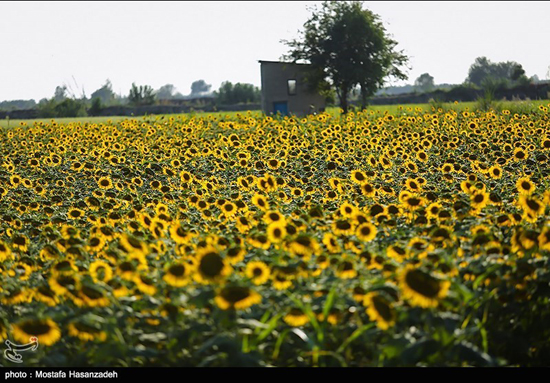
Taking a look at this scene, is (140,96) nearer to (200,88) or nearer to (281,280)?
(281,280)

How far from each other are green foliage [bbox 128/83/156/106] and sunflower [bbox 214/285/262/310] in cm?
5661

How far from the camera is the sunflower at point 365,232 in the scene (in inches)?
162

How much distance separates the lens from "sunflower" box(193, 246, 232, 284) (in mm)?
3135

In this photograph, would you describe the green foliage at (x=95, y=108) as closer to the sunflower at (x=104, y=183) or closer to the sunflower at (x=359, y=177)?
the sunflower at (x=104, y=183)

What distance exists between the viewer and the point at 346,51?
4506 centimetres

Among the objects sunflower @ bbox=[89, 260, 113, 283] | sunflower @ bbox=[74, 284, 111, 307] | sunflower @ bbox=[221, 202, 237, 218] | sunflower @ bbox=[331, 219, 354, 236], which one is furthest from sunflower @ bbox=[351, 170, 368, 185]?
sunflower @ bbox=[74, 284, 111, 307]

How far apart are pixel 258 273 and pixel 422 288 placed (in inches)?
33.7

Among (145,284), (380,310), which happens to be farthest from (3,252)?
(380,310)

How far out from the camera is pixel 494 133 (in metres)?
12.5

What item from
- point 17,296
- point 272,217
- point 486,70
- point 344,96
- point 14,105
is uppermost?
point 486,70

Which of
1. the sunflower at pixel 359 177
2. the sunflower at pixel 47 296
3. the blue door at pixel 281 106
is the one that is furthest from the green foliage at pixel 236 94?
the sunflower at pixel 47 296

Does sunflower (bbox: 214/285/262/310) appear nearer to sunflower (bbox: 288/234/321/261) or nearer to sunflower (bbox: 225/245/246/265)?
sunflower (bbox: 225/245/246/265)
